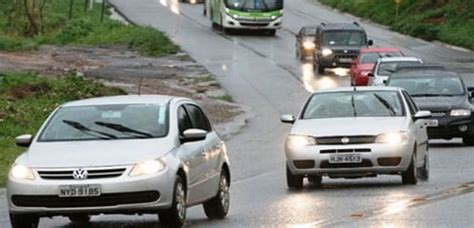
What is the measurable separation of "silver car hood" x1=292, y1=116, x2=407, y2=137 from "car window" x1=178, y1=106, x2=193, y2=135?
406 centimetres

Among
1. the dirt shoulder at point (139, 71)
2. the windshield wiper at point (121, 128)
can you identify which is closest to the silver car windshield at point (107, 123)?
the windshield wiper at point (121, 128)

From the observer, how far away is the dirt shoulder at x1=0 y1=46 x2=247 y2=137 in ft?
138

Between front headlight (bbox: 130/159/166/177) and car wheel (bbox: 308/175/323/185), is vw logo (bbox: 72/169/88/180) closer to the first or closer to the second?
front headlight (bbox: 130/159/166/177)

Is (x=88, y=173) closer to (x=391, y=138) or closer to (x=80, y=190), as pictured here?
(x=80, y=190)

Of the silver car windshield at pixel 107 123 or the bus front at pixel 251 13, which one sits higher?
the silver car windshield at pixel 107 123

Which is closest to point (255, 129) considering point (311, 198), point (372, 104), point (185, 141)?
point (372, 104)

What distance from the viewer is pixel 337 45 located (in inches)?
2196

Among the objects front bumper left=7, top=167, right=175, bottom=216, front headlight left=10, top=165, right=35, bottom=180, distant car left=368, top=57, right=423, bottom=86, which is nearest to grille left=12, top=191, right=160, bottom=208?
front bumper left=7, top=167, right=175, bottom=216

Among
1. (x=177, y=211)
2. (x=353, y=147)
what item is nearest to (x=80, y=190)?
(x=177, y=211)

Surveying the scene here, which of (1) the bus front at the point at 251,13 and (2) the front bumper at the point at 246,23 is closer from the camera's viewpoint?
(1) the bus front at the point at 251,13

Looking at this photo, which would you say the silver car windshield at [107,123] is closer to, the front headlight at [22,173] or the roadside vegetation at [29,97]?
the front headlight at [22,173]

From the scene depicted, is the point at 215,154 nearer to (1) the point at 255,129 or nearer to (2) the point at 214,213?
(2) the point at 214,213

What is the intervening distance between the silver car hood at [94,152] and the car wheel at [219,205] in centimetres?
154

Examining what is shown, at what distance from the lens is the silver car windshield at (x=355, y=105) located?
68.2 feet
